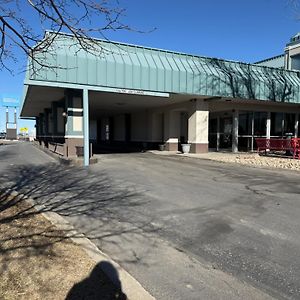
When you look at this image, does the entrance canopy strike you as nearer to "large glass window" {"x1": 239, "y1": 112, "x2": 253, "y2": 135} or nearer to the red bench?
"large glass window" {"x1": 239, "y1": 112, "x2": 253, "y2": 135}

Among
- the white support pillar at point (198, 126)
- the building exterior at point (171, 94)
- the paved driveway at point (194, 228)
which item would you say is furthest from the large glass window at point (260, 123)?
the paved driveway at point (194, 228)

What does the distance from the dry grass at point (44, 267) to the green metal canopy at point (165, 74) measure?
39.4ft

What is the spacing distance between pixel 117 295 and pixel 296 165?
547 inches

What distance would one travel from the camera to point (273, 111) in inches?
1064

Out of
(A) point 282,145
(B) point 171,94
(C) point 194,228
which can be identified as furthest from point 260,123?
(C) point 194,228

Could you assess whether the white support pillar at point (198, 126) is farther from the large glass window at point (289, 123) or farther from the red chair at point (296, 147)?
the large glass window at point (289, 123)

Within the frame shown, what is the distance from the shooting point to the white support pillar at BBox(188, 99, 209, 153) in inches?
926

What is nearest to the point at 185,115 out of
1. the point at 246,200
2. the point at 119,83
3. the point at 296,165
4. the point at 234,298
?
the point at 119,83

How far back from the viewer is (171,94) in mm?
21688

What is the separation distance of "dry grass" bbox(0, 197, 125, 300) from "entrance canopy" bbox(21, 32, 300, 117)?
11.5 metres

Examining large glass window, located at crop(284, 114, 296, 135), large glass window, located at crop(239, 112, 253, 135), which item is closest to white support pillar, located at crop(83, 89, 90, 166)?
large glass window, located at crop(239, 112, 253, 135)

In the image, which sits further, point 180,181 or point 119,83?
point 119,83

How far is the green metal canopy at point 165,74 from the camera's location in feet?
57.1

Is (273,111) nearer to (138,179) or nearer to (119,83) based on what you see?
(119,83)
